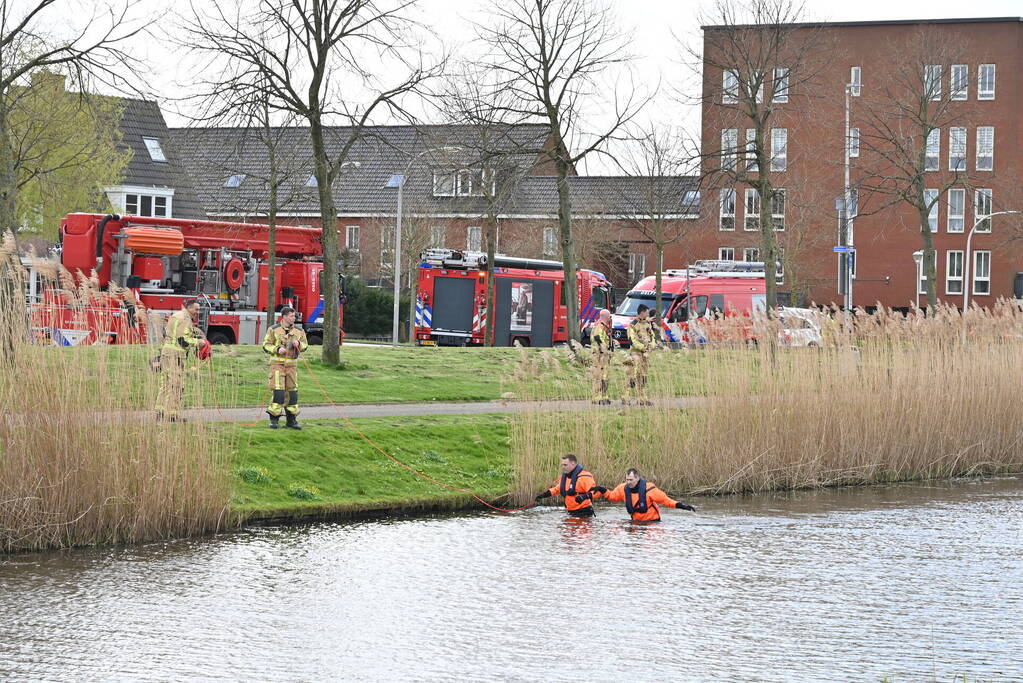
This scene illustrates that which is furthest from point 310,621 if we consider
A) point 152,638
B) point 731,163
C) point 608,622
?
point 731,163

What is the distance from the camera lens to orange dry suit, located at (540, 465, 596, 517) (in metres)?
15.6

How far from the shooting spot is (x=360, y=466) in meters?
16.1

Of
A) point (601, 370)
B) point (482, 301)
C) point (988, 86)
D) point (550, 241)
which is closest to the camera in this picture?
point (601, 370)

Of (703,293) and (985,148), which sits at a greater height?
(985,148)

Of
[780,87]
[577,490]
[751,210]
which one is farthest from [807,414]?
[751,210]

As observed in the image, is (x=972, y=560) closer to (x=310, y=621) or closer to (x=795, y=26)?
(x=310, y=621)

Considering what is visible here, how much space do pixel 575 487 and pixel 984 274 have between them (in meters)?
48.4

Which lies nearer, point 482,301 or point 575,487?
point 575,487

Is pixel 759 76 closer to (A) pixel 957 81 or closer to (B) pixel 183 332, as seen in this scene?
(A) pixel 957 81

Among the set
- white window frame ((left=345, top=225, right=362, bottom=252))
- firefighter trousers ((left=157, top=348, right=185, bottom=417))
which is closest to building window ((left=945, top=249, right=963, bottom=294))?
white window frame ((left=345, top=225, right=362, bottom=252))

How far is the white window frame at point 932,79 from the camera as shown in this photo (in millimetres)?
33062

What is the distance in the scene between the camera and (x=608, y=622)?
10.8m

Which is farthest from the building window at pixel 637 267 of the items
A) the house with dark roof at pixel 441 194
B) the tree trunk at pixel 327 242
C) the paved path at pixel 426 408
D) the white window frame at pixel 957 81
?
the paved path at pixel 426 408

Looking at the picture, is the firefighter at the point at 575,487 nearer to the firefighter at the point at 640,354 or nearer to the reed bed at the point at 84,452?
the firefighter at the point at 640,354
